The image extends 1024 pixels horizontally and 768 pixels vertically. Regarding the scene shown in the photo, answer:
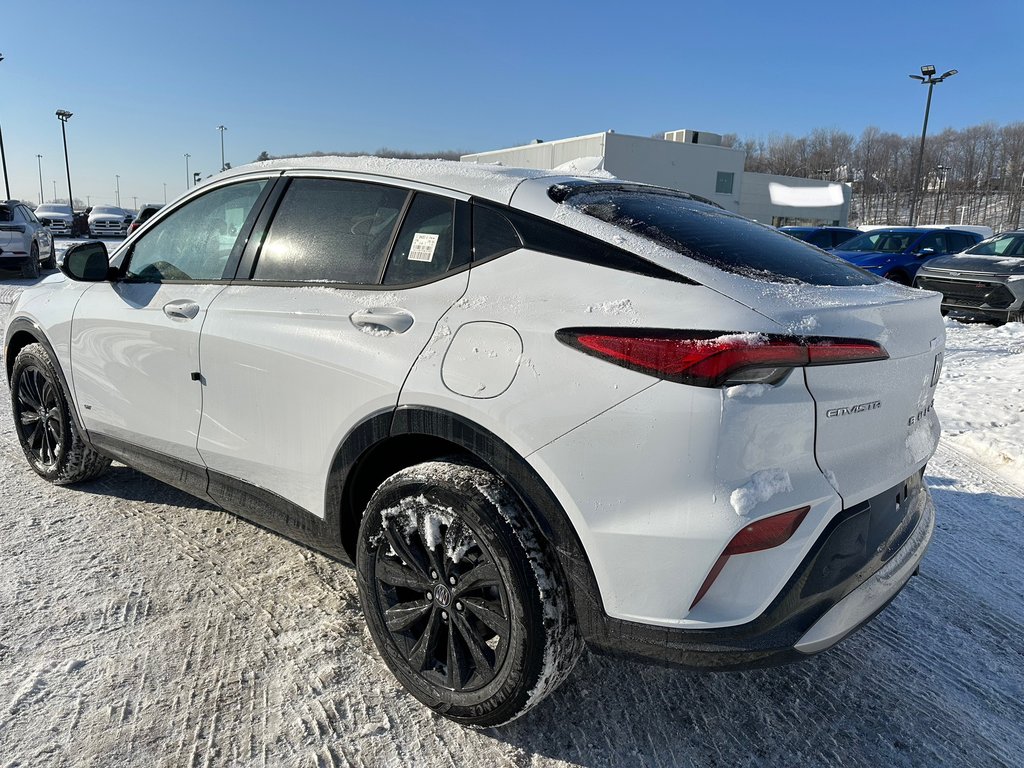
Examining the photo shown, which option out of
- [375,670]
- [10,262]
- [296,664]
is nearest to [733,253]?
[375,670]

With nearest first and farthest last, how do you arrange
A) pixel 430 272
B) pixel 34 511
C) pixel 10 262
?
pixel 430 272 → pixel 34 511 → pixel 10 262

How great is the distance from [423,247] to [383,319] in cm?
28

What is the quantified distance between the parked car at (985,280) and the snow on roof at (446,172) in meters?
11.2

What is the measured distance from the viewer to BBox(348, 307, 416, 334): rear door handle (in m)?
2.16

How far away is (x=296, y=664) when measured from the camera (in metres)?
2.43

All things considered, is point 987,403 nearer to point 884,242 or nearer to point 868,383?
point 868,383

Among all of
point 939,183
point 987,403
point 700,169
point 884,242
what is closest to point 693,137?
point 700,169

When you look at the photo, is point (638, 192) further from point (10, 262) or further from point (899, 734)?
point (10, 262)

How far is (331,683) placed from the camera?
7.68ft

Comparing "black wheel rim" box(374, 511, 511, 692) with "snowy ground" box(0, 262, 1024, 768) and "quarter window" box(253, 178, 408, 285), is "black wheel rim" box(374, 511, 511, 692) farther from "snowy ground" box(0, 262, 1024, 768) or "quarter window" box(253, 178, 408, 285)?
"quarter window" box(253, 178, 408, 285)

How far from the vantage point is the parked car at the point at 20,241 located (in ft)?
45.3

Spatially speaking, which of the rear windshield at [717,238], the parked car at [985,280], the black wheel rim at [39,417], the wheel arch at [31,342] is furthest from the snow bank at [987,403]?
the black wheel rim at [39,417]

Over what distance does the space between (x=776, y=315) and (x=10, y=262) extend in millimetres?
16453

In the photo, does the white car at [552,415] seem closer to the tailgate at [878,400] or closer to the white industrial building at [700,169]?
the tailgate at [878,400]
